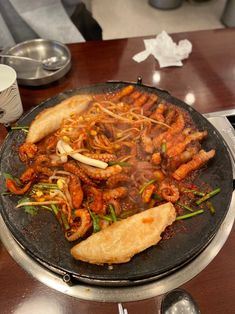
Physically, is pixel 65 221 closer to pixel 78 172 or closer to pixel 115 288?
pixel 78 172

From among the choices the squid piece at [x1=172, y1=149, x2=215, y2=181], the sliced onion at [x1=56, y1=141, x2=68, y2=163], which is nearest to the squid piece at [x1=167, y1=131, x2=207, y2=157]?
the squid piece at [x1=172, y1=149, x2=215, y2=181]

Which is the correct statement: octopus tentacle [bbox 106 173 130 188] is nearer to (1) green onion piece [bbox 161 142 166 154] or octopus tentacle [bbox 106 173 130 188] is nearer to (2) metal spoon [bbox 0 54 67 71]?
(1) green onion piece [bbox 161 142 166 154]

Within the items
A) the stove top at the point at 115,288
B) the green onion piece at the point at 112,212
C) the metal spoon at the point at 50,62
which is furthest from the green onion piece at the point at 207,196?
the metal spoon at the point at 50,62

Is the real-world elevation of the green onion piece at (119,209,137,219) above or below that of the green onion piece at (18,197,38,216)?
above

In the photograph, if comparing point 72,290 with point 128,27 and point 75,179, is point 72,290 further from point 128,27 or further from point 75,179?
point 128,27

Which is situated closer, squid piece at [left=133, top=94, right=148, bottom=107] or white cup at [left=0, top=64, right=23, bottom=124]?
white cup at [left=0, top=64, right=23, bottom=124]

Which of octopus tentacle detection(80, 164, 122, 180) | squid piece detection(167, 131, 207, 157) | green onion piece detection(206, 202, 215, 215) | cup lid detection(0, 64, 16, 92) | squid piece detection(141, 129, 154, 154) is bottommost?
green onion piece detection(206, 202, 215, 215)

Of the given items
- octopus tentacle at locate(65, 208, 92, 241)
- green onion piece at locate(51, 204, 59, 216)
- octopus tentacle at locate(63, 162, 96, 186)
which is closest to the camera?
octopus tentacle at locate(65, 208, 92, 241)
